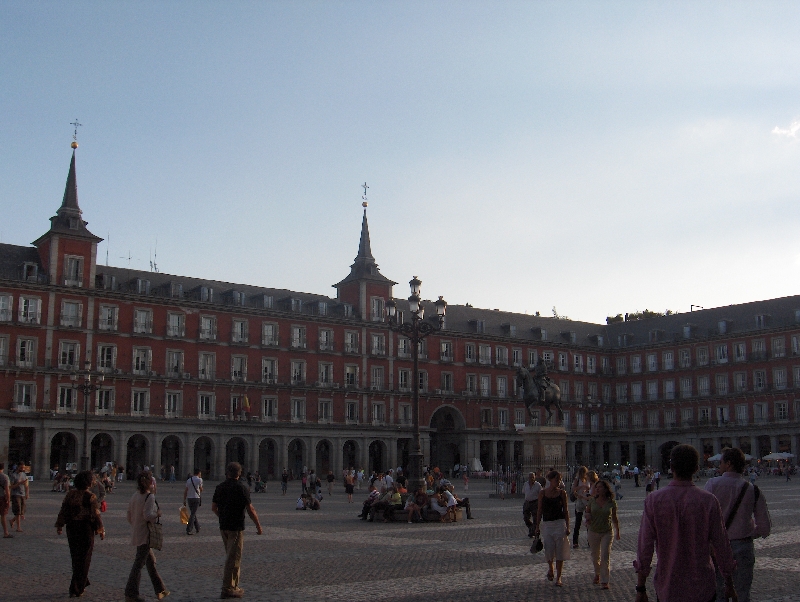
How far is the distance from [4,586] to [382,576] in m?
5.42

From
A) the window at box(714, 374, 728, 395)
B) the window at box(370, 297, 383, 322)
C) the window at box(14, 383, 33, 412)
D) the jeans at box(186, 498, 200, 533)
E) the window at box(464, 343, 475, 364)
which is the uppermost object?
the window at box(370, 297, 383, 322)

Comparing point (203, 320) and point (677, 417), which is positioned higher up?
point (203, 320)

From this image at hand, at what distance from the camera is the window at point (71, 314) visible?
60688 mm

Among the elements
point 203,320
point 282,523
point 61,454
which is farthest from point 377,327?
point 282,523

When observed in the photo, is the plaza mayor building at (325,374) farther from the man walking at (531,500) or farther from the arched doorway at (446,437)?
the man walking at (531,500)

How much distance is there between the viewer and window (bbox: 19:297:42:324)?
5897 cm

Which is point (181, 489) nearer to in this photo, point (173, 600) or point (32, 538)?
point (32, 538)

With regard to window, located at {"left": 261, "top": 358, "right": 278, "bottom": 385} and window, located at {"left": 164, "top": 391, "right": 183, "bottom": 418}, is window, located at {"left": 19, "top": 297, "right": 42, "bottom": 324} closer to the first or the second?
window, located at {"left": 164, "top": 391, "right": 183, "bottom": 418}

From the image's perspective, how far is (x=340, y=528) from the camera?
23266 mm

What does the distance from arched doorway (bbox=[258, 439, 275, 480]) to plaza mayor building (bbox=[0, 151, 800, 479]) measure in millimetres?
163

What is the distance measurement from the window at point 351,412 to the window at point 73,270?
930 inches

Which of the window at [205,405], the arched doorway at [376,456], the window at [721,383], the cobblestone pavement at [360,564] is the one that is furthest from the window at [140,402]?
the window at [721,383]

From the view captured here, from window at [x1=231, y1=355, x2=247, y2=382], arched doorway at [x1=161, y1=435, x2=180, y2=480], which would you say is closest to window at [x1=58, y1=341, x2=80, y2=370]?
arched doorway at [x1=161, y1=435, x2=180, y2=480]

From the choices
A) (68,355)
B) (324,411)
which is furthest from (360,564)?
(324,411)
